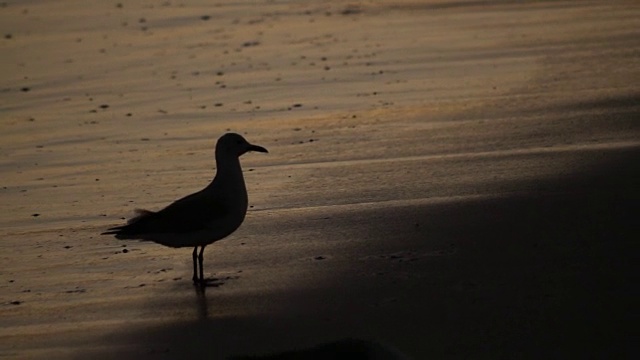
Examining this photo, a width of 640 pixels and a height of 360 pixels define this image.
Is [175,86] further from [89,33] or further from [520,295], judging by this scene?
[520,295]

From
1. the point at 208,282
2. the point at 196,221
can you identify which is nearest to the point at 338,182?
the point at 196,221

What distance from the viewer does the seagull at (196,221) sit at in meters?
7.55

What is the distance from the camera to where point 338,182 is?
31.1ft

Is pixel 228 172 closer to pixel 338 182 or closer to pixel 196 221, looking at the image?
pixel 196 221

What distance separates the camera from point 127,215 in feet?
29.1

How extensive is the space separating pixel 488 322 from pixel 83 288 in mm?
2297

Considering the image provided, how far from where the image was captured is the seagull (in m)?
7.55

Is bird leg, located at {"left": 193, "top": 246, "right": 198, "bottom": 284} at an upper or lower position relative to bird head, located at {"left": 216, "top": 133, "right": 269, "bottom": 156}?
lower

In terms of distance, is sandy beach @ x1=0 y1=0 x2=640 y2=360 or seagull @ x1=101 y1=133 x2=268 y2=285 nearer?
sandy beach @ x1=0 y1=0 x2=640 y2=360

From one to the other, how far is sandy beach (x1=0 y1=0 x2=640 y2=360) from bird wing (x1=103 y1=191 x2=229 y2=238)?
27 cm

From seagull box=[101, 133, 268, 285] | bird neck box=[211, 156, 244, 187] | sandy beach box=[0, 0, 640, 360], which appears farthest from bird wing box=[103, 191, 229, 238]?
sandy beach box=[0, 0, 640, 360]

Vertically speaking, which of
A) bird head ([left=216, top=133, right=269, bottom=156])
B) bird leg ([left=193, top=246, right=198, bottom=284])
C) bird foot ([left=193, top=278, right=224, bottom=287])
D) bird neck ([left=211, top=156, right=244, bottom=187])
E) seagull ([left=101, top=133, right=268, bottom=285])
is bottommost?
bird foot ([left=193, top=278, right=224, bottom=287])

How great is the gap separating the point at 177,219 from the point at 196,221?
105 mm

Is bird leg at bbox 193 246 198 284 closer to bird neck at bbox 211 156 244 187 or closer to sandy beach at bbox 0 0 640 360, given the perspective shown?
sandy beach at bbox 0 0 640 360
